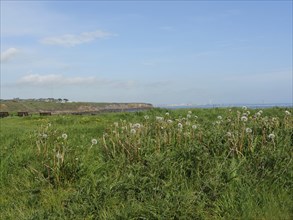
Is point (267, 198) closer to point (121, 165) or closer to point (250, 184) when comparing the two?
point (250, 184)

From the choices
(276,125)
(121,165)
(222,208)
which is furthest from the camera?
(276,125)

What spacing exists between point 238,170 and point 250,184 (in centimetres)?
35

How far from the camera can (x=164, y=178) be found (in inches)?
250

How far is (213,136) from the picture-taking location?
24.1 feet

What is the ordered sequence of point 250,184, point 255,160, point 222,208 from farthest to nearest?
point 255,160 → point 250,184 → point 222,208

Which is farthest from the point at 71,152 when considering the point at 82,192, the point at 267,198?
the point at 267,198

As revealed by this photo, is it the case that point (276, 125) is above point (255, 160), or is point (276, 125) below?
above

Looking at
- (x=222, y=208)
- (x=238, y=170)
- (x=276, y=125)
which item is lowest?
(x=222, y=208)

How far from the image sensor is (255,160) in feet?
21.4

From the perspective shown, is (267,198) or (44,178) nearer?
(267,198)

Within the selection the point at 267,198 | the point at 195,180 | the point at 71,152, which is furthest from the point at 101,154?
the point at 267,198

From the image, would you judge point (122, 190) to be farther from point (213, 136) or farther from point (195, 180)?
point (213, 136)

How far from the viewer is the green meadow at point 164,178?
543 centimetres

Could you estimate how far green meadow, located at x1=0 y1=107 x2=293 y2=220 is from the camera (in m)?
5.43
